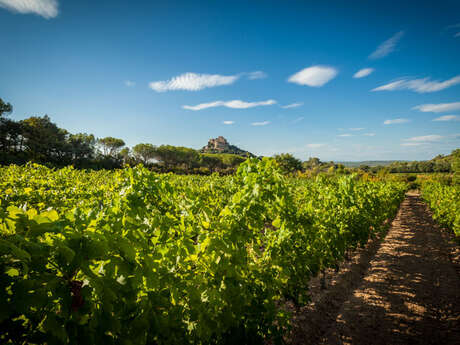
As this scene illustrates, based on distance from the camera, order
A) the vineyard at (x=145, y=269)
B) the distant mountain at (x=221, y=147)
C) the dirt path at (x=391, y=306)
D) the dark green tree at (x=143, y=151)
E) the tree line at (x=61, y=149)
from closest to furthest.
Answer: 1. the vineyard at (x=145, y=269)
2. the dirt path at (x=391, y=306)
3. the tree line at (x=61, y=149)
4. the dark green tree at (x=143, y=151)
5. the distant mountain at (x=221, y=147)

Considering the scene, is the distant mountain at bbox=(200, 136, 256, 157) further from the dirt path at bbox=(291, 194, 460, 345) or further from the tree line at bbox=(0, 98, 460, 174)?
the dirt path at bbox=(291, 194, 460, 345)

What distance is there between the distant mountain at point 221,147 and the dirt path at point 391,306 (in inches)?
5778

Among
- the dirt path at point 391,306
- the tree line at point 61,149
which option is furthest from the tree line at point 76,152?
the dirt path at point 391,306

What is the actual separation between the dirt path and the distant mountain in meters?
147

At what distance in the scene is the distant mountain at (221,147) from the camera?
153875 mm

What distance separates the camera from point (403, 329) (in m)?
4.16

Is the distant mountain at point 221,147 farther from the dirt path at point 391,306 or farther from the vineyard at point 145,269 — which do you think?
the vineyard at point 145,269

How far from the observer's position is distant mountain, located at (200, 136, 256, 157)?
505 ft

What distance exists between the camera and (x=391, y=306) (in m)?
4.85

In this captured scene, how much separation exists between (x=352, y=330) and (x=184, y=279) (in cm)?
422

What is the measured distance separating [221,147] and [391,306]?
158 metres

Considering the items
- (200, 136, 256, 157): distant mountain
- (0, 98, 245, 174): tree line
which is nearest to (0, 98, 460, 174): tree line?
(0, 98, 245, 174): tree line

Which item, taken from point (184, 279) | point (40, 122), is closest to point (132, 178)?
point (184, 279)

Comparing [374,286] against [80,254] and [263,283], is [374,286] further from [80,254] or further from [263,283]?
[80,254]
